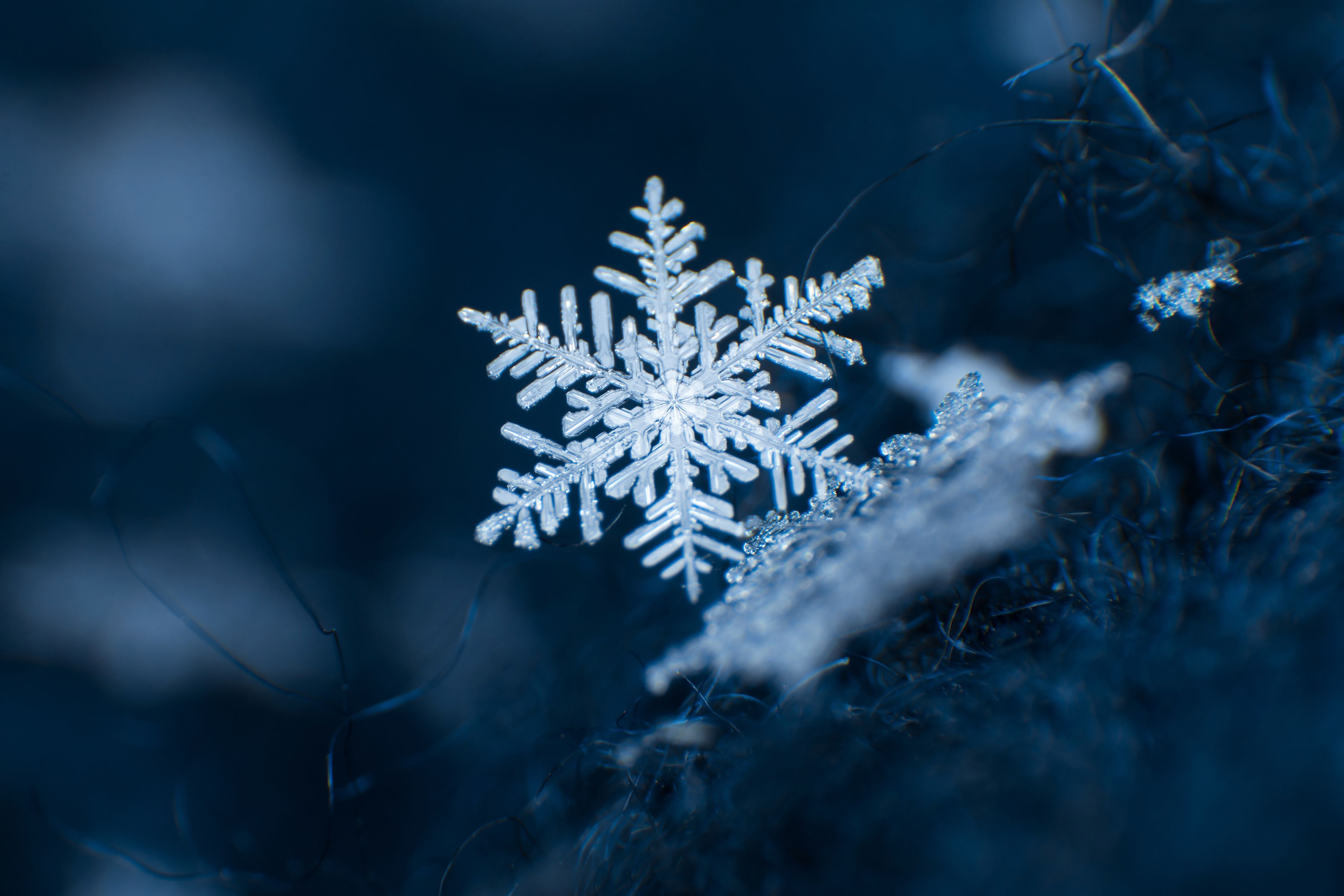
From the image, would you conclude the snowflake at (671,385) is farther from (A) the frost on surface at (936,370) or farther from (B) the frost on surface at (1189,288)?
(B) the frost on surface at (1189,288)

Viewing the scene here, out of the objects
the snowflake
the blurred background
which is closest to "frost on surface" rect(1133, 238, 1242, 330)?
the blurred background

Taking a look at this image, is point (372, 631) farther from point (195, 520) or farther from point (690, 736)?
point (690, 736)

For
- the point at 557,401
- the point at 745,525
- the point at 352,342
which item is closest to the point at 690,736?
the point at 745,525

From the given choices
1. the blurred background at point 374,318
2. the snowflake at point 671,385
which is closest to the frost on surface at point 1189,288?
the blurred background at point 374,318

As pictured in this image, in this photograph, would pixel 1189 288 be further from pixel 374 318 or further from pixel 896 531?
pixel 374 318

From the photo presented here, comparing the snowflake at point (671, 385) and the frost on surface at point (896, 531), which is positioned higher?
the snowflake at point (671, 385)

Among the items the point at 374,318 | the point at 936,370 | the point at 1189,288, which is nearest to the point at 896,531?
the point at 936,370

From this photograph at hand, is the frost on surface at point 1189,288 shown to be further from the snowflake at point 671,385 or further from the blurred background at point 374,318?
the snowflake at point 671,385
